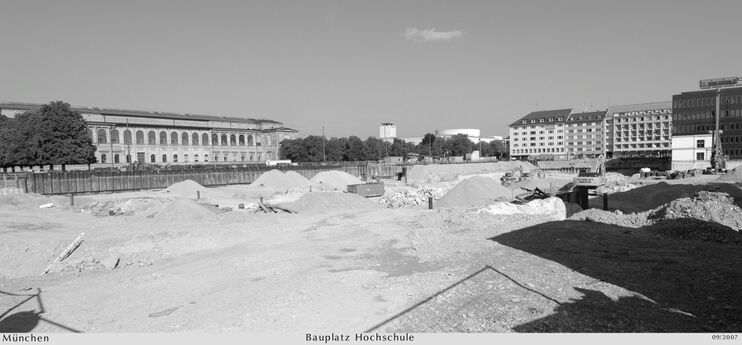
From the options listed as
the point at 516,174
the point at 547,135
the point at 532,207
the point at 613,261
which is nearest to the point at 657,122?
the point at 547,135

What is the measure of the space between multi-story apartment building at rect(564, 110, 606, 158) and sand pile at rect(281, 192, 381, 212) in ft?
406

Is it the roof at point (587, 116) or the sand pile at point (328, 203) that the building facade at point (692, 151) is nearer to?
the roof at point (587, 116)

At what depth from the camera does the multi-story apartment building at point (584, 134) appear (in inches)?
5581

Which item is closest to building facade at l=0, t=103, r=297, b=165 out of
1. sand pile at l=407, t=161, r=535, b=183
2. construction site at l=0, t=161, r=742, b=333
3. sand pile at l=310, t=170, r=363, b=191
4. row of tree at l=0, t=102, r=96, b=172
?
row of tree at l=0, t=102, r=96, b=172

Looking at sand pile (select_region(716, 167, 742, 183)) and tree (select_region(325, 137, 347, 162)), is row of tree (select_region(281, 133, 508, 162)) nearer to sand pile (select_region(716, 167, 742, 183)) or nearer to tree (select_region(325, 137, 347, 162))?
tree (select_region(325, 137, 347, 162))

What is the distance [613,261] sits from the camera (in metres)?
15.2

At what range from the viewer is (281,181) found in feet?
183

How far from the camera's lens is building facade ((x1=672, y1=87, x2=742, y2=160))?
90.9 m

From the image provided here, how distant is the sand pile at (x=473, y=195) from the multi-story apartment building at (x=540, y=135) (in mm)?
115967

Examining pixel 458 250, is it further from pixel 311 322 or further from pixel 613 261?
pixel 311 322

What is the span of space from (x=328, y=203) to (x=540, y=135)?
433 feet

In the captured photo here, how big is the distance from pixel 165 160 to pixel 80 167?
980 inches

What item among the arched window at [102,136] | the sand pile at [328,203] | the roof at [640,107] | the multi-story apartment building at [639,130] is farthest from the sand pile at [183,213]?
the roof at [640,107]

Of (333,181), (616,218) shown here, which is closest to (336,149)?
(333,181)
